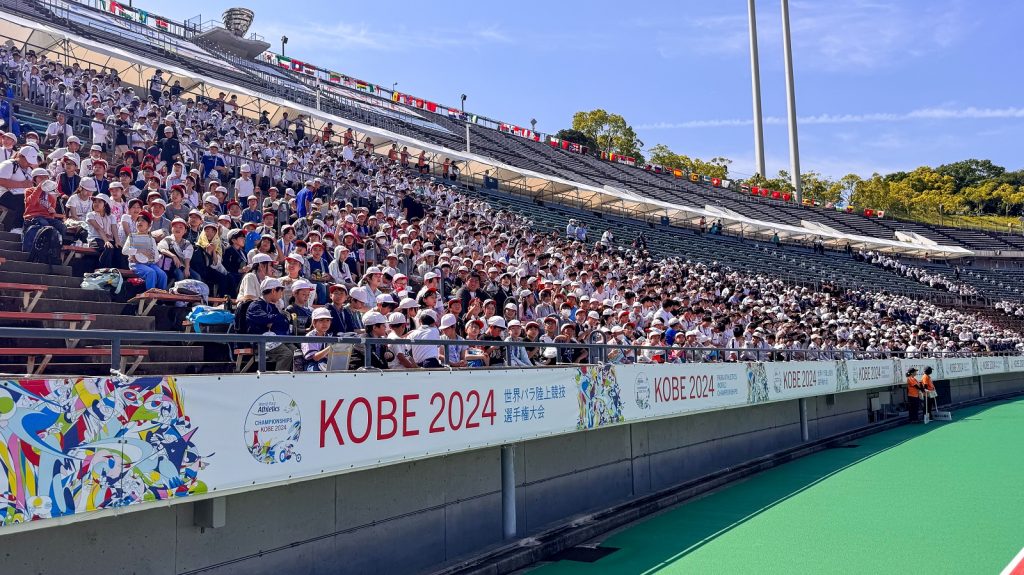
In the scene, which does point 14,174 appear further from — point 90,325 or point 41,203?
point 90,325

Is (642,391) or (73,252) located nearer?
(73,252)

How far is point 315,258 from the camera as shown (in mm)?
9570

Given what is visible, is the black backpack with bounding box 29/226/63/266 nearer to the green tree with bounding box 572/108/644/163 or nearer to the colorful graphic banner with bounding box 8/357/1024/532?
the colorful graphic banner with bounding box 8/357/1024/532

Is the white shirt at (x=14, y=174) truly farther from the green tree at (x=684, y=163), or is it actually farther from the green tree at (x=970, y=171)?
the green tree at (x=970, y=171)

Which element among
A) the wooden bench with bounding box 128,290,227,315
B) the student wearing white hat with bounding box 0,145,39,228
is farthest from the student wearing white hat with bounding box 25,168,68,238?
the wooden bench with bounding box 128,290,227,315

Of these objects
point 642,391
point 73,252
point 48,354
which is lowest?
point 642,391

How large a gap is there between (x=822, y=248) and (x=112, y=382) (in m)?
49.1

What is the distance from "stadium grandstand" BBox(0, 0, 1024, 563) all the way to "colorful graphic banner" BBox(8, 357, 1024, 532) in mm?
200

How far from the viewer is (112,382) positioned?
4.19 meters

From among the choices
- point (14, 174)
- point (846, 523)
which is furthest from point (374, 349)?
point (846, 523)

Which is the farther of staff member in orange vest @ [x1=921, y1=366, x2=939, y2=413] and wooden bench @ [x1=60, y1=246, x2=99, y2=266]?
staff member in orange vest @ [x1=921, y1=366, x2=939, y2=413]

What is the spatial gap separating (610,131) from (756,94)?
558 inches

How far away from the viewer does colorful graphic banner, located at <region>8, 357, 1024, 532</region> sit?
12.8ft

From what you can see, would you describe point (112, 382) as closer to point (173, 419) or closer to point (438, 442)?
point (173, 419)
